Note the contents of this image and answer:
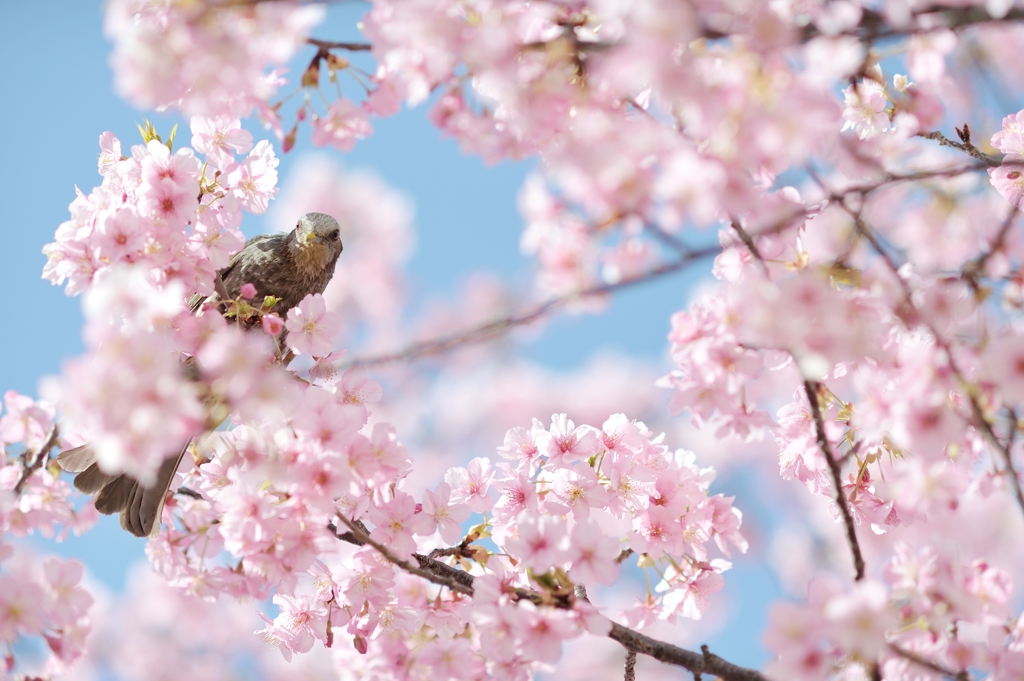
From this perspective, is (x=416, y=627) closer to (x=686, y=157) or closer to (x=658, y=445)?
(x=658, y=445)

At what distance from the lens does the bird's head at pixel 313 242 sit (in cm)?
342

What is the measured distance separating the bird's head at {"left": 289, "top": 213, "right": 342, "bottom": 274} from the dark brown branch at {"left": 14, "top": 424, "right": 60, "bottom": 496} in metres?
1.21

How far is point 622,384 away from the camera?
11.5 m

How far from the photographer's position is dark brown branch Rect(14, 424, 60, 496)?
2541 mm

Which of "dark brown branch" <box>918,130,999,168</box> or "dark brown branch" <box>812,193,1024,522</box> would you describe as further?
"dark brown branch" <box>918,130,999,168</box>

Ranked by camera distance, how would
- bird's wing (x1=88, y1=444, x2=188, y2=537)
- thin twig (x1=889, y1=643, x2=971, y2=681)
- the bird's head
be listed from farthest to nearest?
→ 1. the bird's head
2. bird's wing (x1=88, y1=444, x2=188, y2=537)
3. thin twig (x1=889, y1=643, x2=971, y2=681)

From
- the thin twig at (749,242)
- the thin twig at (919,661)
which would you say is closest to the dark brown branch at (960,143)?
the thin twig at (749,242)

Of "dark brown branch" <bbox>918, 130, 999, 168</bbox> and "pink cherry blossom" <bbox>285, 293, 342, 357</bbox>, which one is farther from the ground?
"dark brown branch" <bbox>918, 130, 999, 168</bbox>

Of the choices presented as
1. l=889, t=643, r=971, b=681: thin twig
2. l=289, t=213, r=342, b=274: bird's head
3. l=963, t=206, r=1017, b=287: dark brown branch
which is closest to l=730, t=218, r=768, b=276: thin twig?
l=963, t=206, r=1017, b=287: dark brown branch

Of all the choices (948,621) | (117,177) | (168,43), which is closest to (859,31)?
(948,621)

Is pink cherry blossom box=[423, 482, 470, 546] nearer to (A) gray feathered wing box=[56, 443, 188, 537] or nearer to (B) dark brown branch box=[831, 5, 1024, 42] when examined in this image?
(A) gray feathered wing box=[56, 443, 188, 537]

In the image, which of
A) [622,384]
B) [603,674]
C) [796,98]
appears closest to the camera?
[796,98]

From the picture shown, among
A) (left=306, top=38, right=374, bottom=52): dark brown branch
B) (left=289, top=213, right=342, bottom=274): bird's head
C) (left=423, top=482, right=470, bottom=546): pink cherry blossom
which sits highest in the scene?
(left=289, top=213, right=342, bottom=274): bird's head

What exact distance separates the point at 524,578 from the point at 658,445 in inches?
21.0
